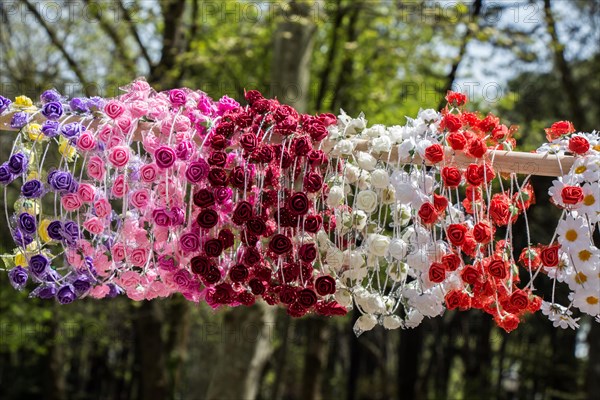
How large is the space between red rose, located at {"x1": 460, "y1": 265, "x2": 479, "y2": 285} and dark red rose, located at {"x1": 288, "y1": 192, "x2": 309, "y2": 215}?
1.53 ft

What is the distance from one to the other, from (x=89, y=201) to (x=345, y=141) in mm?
746

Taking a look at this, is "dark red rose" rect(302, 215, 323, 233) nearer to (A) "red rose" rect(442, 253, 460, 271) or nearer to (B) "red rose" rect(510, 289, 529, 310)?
(A) "red rose" rect(442, 253, 460, 271)

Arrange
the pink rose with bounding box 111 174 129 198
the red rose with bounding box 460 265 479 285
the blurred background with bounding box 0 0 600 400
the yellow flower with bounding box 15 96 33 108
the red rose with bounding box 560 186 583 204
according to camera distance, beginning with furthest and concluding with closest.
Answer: the blurred background with bounding box 0 0 600 400
the yellow flower with bounding box 15 96 33 108
the pink rose with bounding box 111 174 129 198
the red rose with bounding box 460 265 479 285
the red rose with bounding box 560 186 583 204

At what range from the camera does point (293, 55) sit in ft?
20.4

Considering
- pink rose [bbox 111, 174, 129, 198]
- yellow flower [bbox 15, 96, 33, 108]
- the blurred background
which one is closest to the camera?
pink rose [bbox 111, 174, 129, 198]

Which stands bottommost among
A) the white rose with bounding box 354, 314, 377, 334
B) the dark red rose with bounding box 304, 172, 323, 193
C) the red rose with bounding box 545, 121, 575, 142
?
the white rose with bounding box 354, 314, 377, 334

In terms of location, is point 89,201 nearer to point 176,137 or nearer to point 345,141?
point 176,137

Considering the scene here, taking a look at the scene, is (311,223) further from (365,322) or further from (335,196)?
(365,322)

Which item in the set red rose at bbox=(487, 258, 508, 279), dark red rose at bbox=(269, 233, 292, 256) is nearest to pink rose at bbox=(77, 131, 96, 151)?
dark red rose at bbox=(269, 233, 292, 256)

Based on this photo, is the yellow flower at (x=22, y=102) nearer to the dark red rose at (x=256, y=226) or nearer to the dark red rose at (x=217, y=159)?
the dark red rose at (x=217, y=159)

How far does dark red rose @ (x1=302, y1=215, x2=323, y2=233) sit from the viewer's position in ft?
7.20

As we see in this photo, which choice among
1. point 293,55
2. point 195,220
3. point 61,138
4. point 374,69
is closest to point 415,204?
point 195,220

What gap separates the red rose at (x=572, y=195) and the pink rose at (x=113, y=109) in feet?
4.05

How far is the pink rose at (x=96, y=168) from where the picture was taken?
226cm
